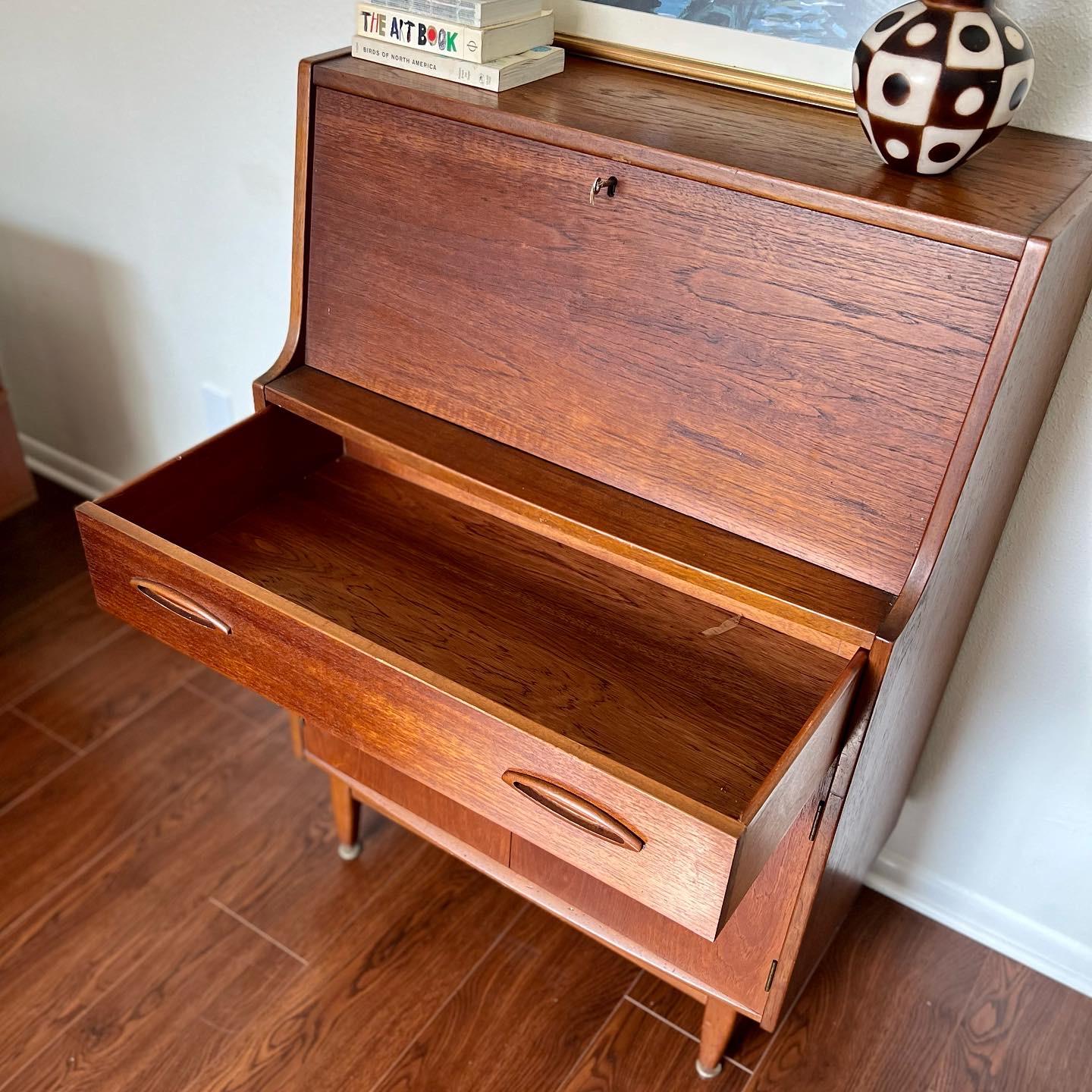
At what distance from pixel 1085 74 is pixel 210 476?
3.07ft

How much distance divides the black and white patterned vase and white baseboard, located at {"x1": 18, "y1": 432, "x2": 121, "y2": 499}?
1732 millimetres

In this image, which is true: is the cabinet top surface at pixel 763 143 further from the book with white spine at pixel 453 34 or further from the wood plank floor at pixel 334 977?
the wood plank floor at pixel 334 977

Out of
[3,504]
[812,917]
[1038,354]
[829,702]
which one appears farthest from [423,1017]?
[3,504]

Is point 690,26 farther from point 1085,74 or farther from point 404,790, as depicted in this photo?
point 404,790

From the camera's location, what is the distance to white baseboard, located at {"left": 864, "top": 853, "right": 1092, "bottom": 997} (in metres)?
1.47

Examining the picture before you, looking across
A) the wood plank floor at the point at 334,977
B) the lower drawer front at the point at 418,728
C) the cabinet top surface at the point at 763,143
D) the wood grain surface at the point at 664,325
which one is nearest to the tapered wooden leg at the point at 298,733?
the wood plank floor at the point at 334,977

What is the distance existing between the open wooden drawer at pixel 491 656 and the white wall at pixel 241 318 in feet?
1.24

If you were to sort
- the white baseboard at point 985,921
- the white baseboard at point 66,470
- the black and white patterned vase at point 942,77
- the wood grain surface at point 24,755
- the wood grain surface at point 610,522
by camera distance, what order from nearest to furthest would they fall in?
the black and white patterned vase at point 942,77, the wood grain surface at point 610,522, the white baseboard at point 985,921, the wood grain surface at point 24,755, the white baseboard at point 66,470

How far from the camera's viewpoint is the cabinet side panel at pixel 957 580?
883 millimetres

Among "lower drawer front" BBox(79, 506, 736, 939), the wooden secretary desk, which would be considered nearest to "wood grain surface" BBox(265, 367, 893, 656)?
the wooden secretary desk

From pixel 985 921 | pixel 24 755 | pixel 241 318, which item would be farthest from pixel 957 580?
pixel 24 755

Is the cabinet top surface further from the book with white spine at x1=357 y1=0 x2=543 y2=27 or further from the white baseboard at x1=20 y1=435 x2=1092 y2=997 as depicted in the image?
the white baseboard at x1=20 y1=435 x2=1092 y2=997

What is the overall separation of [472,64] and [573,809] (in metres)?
0.69

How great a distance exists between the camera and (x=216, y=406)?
1.89m
